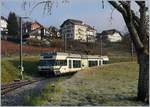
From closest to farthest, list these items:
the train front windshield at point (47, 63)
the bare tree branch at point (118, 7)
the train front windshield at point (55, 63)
A: the bare tree branch at point (118, 7), the train front windshield at point (55, 63), the train front windshield at point (47, 63)

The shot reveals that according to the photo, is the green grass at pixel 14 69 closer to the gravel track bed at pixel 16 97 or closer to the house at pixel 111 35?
the gravel track bed at pixel 16 97

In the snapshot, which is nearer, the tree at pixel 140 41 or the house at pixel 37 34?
the tree at pixel 140 41

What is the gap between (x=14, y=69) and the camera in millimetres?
50781

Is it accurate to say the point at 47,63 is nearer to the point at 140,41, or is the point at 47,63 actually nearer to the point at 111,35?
the point at 140,41

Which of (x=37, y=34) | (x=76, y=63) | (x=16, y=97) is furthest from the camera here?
(x=37, y=34)

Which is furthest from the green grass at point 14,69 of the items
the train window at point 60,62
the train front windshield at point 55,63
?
the train window at point 60,62

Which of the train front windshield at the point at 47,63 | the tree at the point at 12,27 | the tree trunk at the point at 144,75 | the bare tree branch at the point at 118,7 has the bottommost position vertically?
the train front windshield at the point at 47,63

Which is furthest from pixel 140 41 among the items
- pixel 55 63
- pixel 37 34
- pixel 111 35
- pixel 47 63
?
pixel 111 35

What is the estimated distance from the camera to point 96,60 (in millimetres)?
61344

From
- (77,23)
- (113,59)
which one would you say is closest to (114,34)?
(77,23)

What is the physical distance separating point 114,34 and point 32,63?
101 metres

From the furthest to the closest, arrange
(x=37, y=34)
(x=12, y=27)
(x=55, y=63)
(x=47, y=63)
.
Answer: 1. (x=37, y=34)
2. (x=12, y=27)
3. (x=47, y=63)
4. (x=55, y=63)

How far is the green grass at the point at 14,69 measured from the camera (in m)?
43.5

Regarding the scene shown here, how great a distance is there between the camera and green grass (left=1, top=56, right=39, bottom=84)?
43531 millimetres
